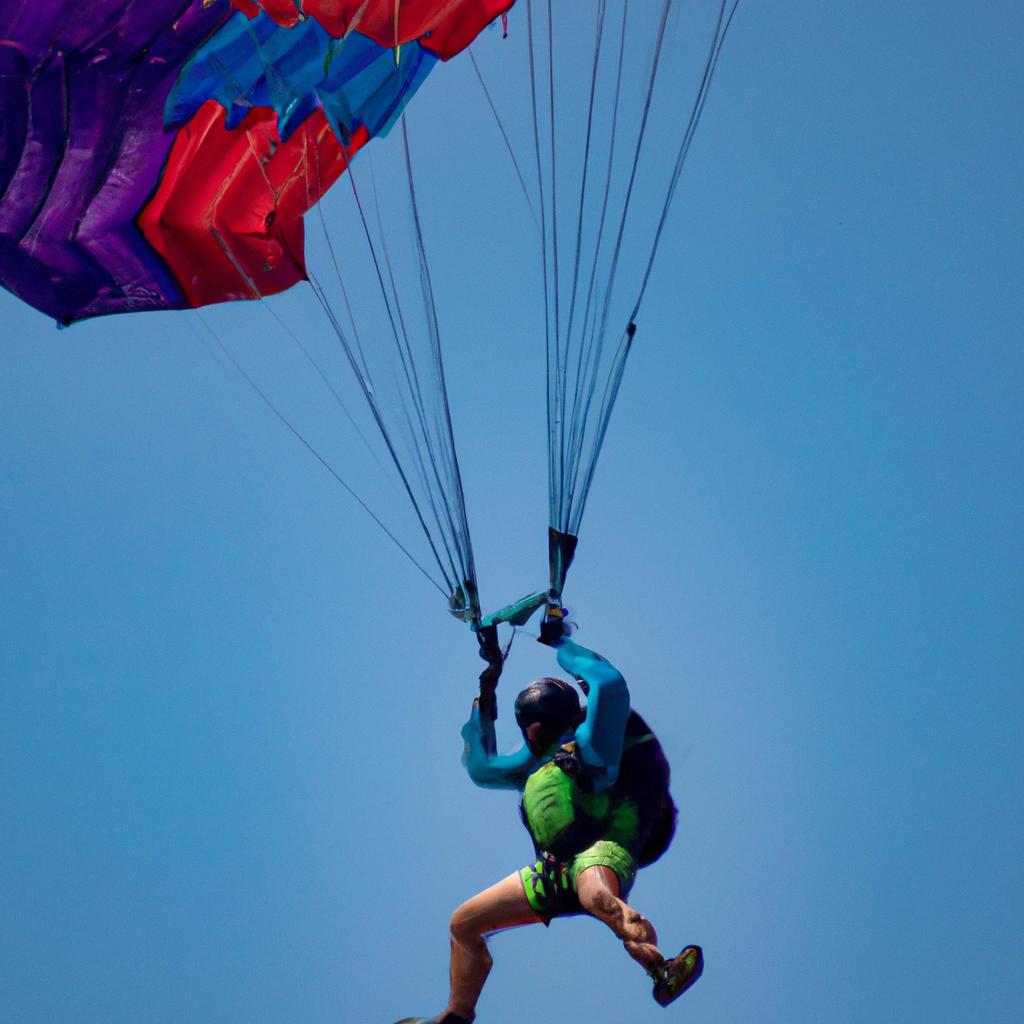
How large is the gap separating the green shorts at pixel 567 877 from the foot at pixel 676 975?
0.71 meters

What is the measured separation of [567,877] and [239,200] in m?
4.62

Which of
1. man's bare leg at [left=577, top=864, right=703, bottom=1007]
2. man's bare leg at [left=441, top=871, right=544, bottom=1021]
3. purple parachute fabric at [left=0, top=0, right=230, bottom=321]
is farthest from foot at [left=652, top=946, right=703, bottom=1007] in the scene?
purple parachute fabric at [left=0, top=0, right=230, bottom=321]

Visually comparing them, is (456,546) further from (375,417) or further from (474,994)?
(474,994)

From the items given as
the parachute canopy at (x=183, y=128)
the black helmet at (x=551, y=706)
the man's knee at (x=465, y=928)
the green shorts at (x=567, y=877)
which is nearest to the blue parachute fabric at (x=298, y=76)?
the parachute canopy at (x=183, y=128)

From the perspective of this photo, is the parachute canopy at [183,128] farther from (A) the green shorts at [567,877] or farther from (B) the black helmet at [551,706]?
(A) the green shorts at [567,877]

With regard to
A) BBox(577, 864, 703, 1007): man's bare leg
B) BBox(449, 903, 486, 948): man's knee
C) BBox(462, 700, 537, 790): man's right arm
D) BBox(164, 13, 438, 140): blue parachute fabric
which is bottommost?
BBox(449, 903, 486, 948): man's knee

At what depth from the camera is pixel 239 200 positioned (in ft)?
30.4

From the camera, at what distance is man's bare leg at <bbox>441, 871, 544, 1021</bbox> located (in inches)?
295

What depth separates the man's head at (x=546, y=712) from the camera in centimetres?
762

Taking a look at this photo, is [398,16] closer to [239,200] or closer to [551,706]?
[239,200]

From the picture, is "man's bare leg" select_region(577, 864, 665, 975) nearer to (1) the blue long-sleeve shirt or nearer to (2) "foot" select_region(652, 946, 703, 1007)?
(2) "foot" select_region(652, 946, 703, 1007)

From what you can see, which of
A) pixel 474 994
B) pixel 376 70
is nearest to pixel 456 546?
pixel 474 994

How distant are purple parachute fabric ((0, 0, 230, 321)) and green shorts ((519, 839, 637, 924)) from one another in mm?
4366

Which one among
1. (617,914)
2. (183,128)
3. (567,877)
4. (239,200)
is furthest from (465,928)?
(183,128)
